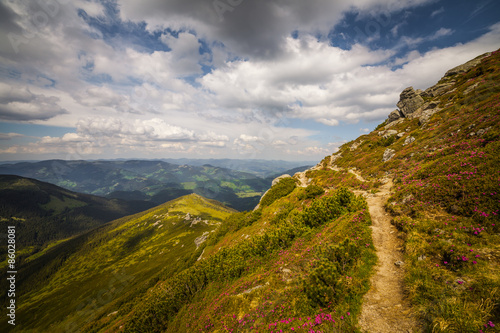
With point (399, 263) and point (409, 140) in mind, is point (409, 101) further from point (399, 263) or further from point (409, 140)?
point (399, 263)

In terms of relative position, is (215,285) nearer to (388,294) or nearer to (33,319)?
(388,294)

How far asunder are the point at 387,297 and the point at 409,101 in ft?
263

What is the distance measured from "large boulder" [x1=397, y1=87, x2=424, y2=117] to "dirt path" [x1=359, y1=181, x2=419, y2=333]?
233ft

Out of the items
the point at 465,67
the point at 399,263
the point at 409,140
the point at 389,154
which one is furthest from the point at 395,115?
the point at 399,263

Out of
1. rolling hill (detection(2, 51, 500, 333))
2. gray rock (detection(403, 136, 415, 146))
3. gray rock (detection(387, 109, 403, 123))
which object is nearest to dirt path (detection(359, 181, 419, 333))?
rolling hill (detection(2, 51, 500, 333))

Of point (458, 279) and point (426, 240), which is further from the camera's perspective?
point (426, 240)

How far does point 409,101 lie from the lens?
62.9m

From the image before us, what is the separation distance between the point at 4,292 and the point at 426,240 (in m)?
373

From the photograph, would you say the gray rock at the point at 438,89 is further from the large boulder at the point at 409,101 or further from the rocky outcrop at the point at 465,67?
the rocky outcrop at the point at 465,67

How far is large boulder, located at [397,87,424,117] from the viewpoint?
61.1 meters

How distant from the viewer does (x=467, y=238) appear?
34.2ft

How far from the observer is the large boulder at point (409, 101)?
2404 inches

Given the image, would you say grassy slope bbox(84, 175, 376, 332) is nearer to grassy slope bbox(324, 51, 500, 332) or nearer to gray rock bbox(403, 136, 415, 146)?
grassy slope bbox(324, 51, 500, 332)

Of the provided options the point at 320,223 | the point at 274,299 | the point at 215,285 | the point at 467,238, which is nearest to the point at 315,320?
the point at 274,299
